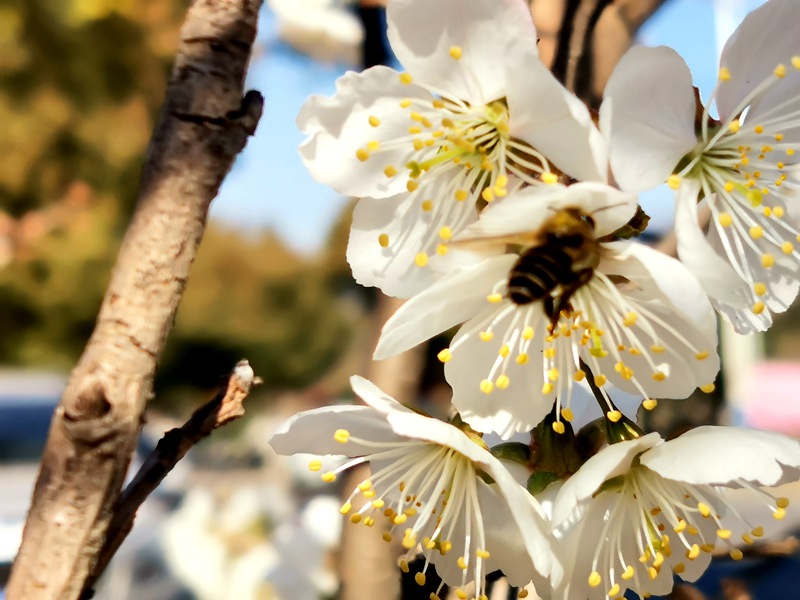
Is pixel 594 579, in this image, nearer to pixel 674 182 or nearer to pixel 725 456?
pixel 725 456

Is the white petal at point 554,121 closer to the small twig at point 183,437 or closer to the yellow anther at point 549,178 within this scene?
the yellow anther at point 549,178

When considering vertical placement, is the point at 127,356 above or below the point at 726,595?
above

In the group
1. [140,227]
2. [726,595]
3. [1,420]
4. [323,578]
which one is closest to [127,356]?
[140,227]

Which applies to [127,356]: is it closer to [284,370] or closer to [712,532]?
[712,532]

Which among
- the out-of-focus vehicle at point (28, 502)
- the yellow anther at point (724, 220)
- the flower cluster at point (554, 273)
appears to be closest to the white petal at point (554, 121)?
the flower cluster at point (554, 273)

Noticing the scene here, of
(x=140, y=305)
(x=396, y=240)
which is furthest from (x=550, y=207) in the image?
(x=140, y=305)

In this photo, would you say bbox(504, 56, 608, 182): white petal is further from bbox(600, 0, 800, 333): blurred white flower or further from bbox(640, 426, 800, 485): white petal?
bbox(640, 426, 800, 485): white petal
